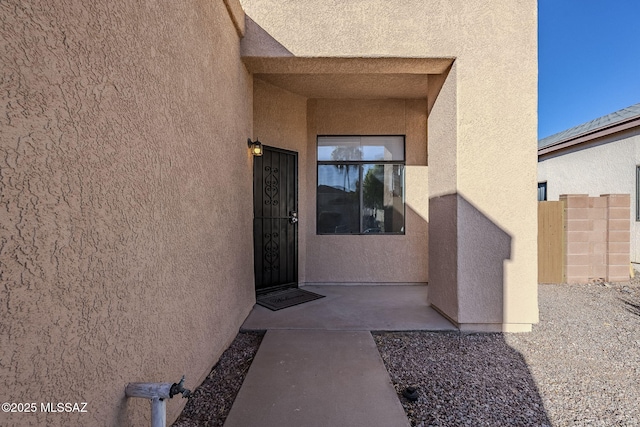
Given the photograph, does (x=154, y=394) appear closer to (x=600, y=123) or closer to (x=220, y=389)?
(x=220, y=389)

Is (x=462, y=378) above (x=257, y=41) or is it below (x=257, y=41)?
below

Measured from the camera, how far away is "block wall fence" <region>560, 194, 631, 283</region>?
5660 mm

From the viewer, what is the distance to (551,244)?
5695mm

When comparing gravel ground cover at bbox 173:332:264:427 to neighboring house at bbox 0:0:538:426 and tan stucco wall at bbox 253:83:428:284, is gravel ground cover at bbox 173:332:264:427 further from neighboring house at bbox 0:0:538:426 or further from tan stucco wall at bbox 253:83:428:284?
tan stucco wall at bbox 253:83:428:284

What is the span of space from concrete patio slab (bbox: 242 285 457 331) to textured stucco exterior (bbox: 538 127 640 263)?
20.7 ft

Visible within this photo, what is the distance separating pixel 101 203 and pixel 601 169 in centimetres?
1126

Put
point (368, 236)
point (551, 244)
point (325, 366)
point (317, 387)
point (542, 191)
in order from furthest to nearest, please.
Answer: point (542, 191) → point (551, 244) → point (368, 236) → point (325, 366) → point (317, 387)

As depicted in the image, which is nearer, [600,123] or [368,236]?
[368,236]

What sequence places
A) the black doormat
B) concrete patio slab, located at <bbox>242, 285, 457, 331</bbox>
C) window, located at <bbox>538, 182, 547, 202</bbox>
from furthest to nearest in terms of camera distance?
window, located at <bbox>538, 182, 547, 202</bbox> < the black doormat < concrete patio slab, located at <bbox>242, 285, 457, 331</bbox>

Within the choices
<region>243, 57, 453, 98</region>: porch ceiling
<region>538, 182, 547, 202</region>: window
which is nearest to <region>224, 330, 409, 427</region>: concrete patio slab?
<region>243, 57, 453, 98</region>: porch ceiling

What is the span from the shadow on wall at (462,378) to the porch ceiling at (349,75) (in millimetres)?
3353

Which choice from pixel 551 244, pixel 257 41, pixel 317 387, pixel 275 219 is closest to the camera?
pixel 317 387

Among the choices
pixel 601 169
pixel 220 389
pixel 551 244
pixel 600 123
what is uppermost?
pixel 600 123

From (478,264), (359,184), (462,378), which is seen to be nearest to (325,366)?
(462,378)
